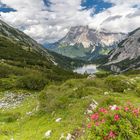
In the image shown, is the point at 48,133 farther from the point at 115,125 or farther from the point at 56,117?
the point at 115,125

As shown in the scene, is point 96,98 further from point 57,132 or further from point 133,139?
point 133,139

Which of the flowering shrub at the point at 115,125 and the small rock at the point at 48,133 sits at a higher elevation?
the flowering shrub at the point at 115,125

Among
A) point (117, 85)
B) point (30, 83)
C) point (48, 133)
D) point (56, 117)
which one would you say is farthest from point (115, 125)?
point (30, 83)

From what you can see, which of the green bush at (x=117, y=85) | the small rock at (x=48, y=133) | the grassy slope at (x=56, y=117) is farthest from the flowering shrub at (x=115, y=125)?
the green bush at (x=117, y=85)

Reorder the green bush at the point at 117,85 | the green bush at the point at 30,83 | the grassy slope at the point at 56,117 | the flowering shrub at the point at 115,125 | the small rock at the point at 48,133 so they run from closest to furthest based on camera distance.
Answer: the flowering shrub at the point at 115,125, the small rock at the point at 48,133, the grassy slope at the point at 56,117, the green bush at the point at 117,85, the green bush at the point at 30,83

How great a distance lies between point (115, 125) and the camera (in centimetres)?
1305

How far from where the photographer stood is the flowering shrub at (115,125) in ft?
42.0

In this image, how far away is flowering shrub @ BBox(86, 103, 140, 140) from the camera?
12.8 meters

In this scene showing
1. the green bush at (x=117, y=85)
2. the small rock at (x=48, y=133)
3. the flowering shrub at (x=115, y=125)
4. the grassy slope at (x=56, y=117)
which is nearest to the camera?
the flowering shrub at (x=115, y=125)

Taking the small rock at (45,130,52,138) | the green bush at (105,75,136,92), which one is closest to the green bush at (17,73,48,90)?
the green bush at (105,75,136,92)

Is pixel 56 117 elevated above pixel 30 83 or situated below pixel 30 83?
below

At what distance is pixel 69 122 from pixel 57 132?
5.26ft

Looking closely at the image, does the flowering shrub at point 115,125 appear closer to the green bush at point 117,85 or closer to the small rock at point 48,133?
the small rock at point 48,133

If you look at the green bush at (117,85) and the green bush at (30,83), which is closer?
the green bush at (117,85)
